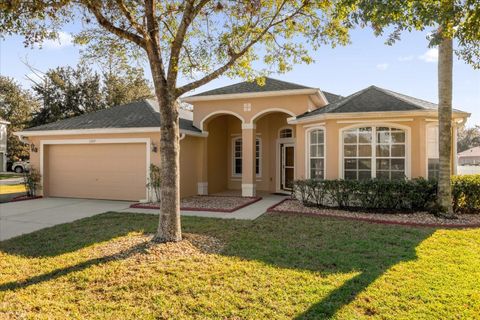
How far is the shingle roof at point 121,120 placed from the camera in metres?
13.4

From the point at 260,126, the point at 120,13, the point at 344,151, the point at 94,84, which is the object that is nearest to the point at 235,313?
the point at 120,13

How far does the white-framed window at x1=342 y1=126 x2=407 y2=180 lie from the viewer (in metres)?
10.7

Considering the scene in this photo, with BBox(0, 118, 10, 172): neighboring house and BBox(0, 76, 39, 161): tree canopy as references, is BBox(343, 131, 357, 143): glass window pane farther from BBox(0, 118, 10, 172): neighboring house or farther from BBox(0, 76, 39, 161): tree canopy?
BBox(0, 76, 39, 161): tree canopy

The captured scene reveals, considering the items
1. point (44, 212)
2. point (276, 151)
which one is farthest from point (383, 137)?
point (44, 212)

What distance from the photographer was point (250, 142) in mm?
14242

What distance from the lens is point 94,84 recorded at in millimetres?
34406

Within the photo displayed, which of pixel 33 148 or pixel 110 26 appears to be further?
pixel 33 148

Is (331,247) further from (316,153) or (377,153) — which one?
(316,153)

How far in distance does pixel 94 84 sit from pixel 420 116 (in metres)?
33.0

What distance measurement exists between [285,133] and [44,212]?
1068cm

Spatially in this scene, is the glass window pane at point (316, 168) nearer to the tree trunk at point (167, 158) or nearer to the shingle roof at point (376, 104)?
the shingle roof at point (376, 104)

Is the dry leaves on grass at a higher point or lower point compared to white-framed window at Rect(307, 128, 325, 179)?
lower

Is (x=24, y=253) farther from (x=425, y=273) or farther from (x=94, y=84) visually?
(x=94, y=84)

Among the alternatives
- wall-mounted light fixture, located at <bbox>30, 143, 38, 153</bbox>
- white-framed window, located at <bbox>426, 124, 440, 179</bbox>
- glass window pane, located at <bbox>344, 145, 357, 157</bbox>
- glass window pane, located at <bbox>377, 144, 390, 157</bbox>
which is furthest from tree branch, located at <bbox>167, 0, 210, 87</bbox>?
wall-mounted light fixture, located at <bbox>30, 143, 38, 153</bbox>
